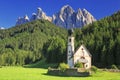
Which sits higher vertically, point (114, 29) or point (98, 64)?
point (114, 29)

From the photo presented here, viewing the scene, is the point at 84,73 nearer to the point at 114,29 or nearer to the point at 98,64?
the point at 98,64

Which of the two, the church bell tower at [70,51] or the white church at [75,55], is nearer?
the church bell tower at [70,51]

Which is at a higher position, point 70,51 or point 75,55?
point 70,51

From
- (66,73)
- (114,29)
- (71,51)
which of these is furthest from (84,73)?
(114,29)

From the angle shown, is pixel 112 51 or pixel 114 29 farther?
pixel 114 29

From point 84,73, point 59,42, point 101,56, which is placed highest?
point 59,42

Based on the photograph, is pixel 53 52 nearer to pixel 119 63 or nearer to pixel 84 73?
pixel 119 63

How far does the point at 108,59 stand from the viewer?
10288 centimetres

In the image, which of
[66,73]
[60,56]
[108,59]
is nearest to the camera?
[66,73]

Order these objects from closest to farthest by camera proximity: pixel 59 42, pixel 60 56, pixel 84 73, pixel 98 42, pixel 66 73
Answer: pixel 84 73 < pixel 66 73 < pixel 98 42 < pixel 60 56 < pixel 59 42

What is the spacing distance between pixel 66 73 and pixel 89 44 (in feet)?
194

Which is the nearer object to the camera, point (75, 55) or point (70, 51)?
point (70, 51)

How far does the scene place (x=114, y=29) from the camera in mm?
138000

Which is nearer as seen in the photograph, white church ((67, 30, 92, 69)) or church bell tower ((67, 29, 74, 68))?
church bell tower ((67, 29, 74, 68))
